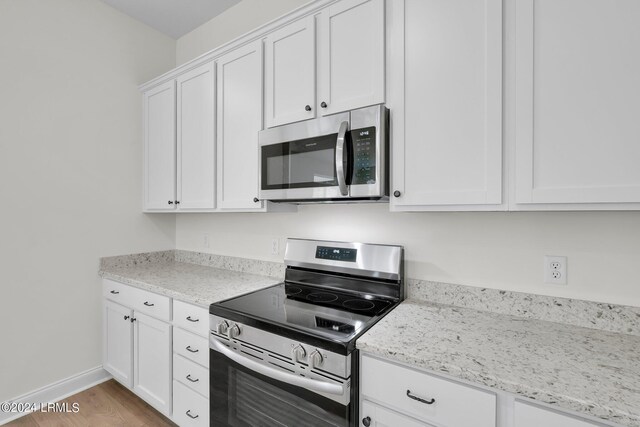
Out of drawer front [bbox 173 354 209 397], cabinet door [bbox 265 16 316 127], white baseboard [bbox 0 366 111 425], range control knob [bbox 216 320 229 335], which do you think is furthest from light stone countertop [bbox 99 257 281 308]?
cabinet door [bbox 265 16 316 127]

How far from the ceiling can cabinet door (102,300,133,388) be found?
230cm

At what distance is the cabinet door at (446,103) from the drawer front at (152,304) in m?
1.45

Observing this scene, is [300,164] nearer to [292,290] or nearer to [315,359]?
[292,290]

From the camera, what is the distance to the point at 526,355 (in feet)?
3.22

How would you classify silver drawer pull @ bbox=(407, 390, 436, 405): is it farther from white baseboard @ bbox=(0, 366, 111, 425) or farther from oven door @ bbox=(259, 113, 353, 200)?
white baseboard @ bbox=(0, 366, 111, 425)

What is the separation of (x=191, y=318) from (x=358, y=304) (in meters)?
0.91

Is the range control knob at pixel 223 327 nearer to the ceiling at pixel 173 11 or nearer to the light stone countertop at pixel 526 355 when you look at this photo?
the light stone countertop at pixel 526 355

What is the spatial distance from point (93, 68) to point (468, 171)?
2737mm

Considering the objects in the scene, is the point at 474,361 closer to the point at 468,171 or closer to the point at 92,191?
the point at 468,171

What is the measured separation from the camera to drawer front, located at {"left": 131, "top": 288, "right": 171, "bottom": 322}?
1.83 meters

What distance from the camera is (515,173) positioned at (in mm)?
1104

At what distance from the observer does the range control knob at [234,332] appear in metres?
1.40

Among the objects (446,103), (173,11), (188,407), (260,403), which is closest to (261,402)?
(260,403)

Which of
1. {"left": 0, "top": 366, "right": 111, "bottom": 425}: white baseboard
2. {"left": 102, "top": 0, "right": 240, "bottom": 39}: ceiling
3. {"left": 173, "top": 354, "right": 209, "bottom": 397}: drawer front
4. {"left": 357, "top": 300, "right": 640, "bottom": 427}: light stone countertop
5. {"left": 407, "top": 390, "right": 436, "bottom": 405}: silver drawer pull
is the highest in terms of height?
{"left": 102, "top": 0, "right": 240, "bottom": 39}: ceiling
